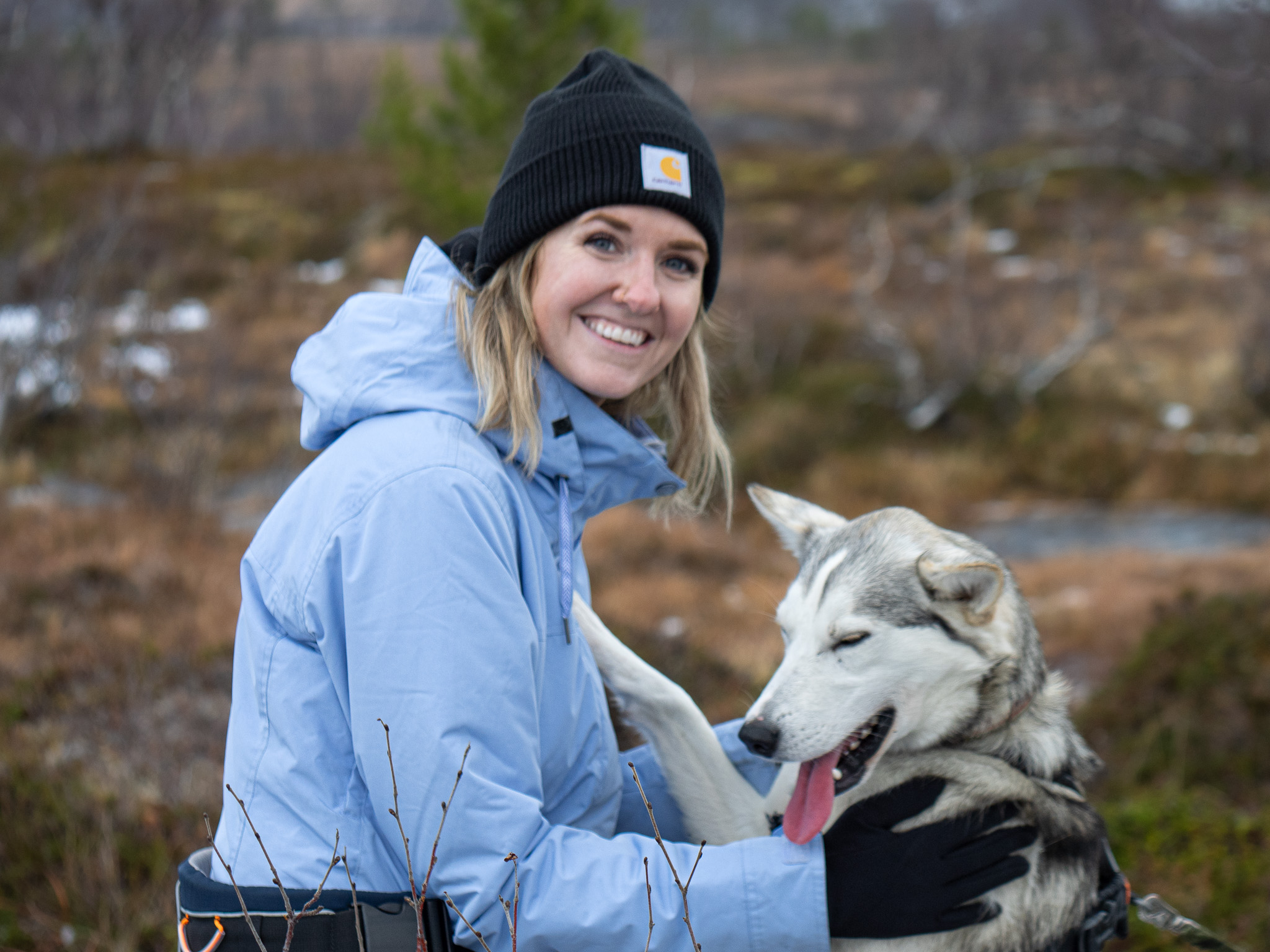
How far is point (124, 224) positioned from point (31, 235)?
0.93m

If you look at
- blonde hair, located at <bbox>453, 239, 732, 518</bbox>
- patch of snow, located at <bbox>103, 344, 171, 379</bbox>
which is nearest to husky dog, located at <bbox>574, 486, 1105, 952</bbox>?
blonde hair, located at <bbox>453, 239, 732, 518</bbox>

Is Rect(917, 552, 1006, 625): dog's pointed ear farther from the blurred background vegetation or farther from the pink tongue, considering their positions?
the blurred background vegetation

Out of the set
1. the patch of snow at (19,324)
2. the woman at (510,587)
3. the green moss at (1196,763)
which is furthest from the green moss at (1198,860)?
the patch of snow at (19,324)

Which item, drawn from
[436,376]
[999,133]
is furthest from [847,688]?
[999,133]

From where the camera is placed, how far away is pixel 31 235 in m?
10.6

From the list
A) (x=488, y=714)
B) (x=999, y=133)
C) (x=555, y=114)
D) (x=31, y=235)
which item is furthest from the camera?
(x=999, y=133)

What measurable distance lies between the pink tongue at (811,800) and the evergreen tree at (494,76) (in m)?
12.0

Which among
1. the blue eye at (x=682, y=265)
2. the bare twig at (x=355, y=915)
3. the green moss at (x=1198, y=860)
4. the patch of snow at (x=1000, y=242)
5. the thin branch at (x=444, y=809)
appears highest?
the patch of snow at (x=1000, y=242)

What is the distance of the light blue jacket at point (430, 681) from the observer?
1703 millimetres

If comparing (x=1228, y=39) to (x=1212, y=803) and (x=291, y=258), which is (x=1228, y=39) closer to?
(x=1212, y=803)

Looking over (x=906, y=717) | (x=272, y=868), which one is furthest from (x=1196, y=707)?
(x=272, y=868)

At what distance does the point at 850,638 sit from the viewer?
235cm

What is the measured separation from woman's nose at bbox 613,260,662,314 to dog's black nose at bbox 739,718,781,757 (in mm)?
963

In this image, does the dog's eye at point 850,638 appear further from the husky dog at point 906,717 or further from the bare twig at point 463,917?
the bare twig at point 463,917
